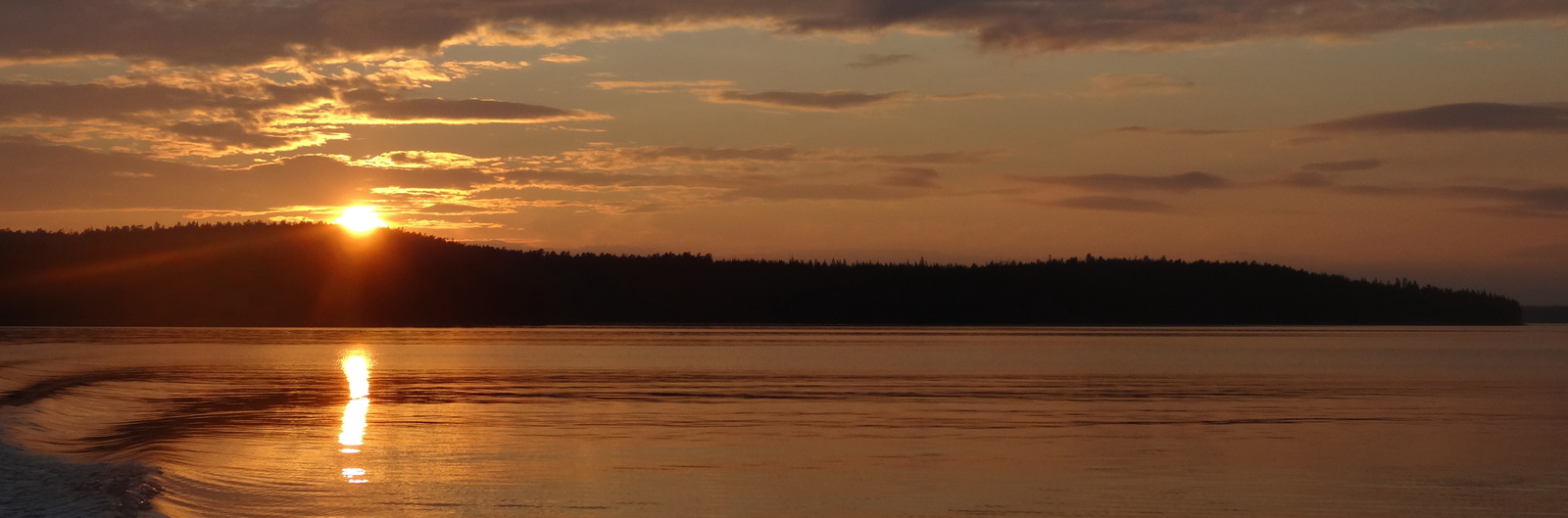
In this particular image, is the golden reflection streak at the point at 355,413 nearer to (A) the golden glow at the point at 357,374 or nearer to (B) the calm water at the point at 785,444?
(A) the golden glow at the point at 357,374

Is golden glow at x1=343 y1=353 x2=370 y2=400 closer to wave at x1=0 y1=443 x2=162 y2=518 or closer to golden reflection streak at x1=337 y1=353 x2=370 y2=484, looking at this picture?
Result: golden reflection streak at x1=337 y1=353 x2=370 y2=484

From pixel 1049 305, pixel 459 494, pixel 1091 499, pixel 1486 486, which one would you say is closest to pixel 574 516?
pixel 459 494

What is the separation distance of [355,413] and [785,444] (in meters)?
11.9

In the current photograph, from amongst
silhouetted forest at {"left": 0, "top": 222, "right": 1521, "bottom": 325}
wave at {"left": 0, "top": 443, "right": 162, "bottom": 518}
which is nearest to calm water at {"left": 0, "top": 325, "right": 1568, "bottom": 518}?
wave at {"left": 0, "top": 443, "right": 162, "bottom": 518}

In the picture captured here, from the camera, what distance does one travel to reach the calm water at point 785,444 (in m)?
19.2

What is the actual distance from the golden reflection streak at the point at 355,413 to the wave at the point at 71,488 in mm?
2787

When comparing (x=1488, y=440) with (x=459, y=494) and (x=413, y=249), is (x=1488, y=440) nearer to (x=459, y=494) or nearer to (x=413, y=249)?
(x=459, y=494)

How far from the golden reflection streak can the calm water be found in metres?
0.13

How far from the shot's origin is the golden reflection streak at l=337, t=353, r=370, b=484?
22062 mm

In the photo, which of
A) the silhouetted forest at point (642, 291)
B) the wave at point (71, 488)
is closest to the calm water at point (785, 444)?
the wave at point (71, 488)

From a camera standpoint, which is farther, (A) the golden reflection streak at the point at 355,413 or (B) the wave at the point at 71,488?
(A) the golden reflection streak at the point at 355,413

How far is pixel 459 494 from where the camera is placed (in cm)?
1964

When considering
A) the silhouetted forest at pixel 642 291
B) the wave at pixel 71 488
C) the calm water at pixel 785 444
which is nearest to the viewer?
the wave at pixel 71 488

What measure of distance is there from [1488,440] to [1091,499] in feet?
37.8
